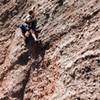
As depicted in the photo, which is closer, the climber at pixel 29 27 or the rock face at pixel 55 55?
the rock face at pixel 55 55

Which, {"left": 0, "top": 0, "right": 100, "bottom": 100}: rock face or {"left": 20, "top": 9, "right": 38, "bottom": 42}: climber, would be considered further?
{"left": 20, "top": 9, "right": 38, "bottom": 42}: climber

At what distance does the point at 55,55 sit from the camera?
43.8 feet

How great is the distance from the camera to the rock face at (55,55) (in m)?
11.6

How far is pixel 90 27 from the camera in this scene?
12664mm

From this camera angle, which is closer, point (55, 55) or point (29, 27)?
point (55, 55)

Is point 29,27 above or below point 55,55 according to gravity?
above

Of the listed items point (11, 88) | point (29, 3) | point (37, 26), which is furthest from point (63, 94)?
point (29, 3)

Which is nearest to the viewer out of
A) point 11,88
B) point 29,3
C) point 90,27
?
point 90,27

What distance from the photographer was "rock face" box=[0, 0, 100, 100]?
1159 centimetres

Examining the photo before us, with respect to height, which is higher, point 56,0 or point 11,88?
point 56,0

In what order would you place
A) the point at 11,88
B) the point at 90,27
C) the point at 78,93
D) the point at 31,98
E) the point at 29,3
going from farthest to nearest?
the point at 29,3
the point at 11,88
the point at 31,98
the point at 90,27
the point at 78,93

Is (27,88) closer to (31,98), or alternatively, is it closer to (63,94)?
(31,98)

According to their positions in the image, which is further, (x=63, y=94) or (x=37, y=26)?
(x=37, y=26)

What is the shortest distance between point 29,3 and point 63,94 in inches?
264
